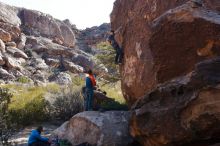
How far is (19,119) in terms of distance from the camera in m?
17.4

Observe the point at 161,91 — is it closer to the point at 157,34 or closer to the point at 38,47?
the point at 157,34

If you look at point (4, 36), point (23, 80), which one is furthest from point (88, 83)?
point (4, 36)

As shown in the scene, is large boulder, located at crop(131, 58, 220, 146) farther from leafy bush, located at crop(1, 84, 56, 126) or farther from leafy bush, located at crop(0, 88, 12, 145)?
leafy bush, located at crop(1, 84, 56, 126)

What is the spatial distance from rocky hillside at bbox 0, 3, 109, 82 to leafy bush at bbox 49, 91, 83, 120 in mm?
13453

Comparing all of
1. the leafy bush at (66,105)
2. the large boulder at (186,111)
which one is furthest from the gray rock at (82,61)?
the large boulder at (186,111)

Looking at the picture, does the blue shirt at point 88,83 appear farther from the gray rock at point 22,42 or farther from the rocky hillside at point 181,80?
the gray rock at point 22,42

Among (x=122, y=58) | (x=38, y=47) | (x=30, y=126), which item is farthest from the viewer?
(x=38, y=47)

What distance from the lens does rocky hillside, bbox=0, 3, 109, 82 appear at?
3412 cm

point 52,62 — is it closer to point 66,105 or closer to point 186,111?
point 66,105

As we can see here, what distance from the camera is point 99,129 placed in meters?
10.9

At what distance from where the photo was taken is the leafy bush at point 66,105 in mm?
17531

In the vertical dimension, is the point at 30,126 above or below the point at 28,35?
below

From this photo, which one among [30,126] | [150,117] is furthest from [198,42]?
[30,126]

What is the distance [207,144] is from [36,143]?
5611mm
